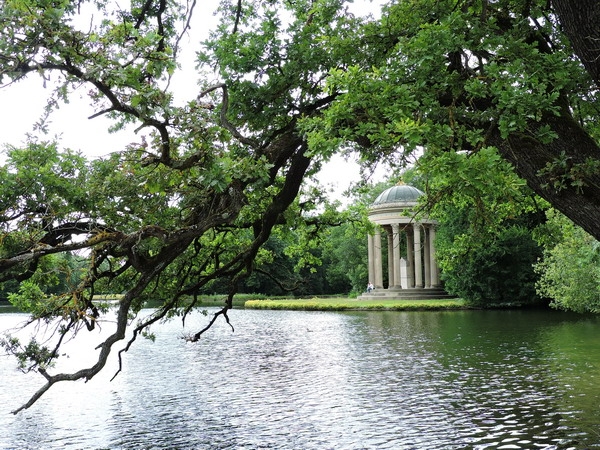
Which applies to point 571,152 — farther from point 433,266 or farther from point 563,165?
point 433,266

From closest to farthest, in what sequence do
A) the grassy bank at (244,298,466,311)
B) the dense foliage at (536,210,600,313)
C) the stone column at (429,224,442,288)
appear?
1. the dense foliage at (536,210,600,313)
2. the grassy bank at (244,298,466,311)
3. the stone column at (429,224,442,288)

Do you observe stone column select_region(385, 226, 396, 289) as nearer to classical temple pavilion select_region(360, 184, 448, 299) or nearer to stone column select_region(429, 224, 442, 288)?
classical temple pavilion select_region(360, 184, 448, 299)

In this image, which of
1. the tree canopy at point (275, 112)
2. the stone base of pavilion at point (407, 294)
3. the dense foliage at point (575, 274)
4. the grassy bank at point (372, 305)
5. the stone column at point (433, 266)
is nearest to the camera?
the tree canopy at point (275, 112)

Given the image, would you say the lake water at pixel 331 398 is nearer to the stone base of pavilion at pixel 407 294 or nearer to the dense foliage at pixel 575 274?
the dense foliage at pixel 575 274

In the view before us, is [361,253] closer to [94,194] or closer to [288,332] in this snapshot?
[288,332]

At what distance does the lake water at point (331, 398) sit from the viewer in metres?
9.10

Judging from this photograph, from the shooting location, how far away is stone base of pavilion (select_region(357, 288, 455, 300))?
45.2 metres

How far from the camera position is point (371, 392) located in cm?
1221

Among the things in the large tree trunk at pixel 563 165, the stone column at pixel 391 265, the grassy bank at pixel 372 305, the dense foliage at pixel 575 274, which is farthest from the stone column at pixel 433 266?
the large tree trunk at pixel 563 165

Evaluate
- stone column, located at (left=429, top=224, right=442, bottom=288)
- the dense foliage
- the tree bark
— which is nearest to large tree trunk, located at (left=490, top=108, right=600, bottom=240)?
the tree bark

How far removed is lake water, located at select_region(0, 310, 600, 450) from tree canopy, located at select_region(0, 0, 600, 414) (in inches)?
93.8

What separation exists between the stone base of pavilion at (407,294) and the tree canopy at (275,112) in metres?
37.0

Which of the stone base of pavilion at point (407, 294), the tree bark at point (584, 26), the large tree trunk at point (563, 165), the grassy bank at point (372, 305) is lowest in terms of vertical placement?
the grassy bank at point (372, 305)

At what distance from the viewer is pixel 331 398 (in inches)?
465
